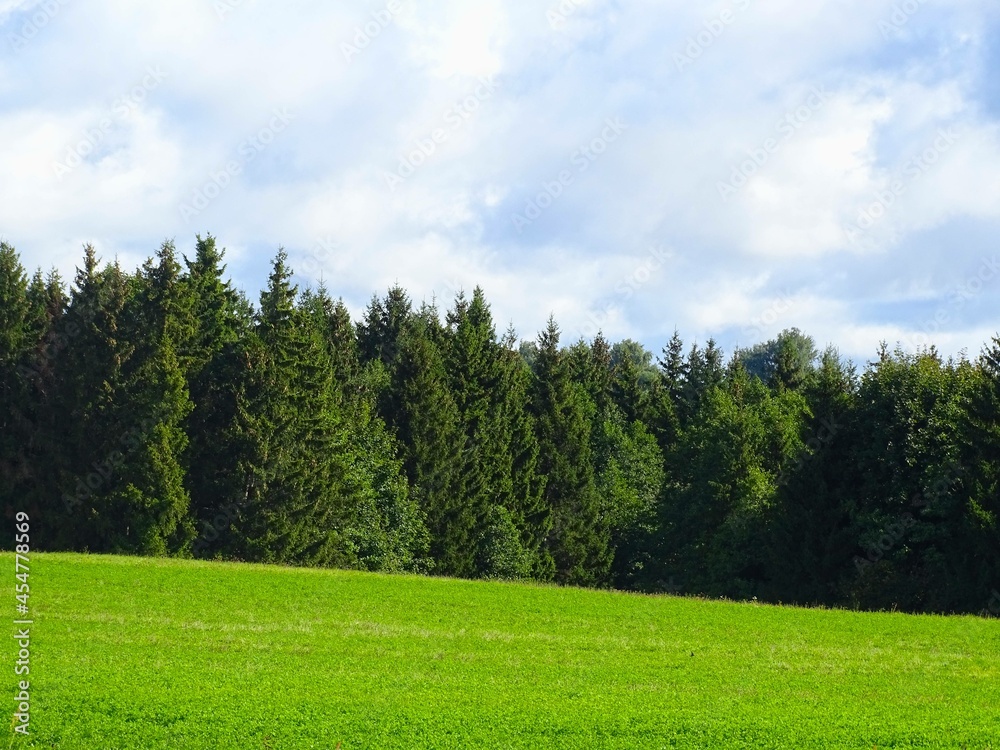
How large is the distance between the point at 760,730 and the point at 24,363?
58.4m

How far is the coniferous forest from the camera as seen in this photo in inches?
1935

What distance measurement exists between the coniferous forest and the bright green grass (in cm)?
1532

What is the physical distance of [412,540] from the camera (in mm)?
63438

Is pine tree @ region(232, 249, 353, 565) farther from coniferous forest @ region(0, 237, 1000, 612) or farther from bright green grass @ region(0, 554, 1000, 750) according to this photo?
bright green grass @ region(0, 554, 1000, 750)

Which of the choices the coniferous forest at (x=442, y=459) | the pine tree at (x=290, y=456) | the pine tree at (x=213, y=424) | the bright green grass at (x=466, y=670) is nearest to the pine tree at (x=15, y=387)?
the coniferous forest at (x=442, y=459)

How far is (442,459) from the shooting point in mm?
65938

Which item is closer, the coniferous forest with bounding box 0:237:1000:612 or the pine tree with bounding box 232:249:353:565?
the coniferous forest with bounding box 0:237:1000:612

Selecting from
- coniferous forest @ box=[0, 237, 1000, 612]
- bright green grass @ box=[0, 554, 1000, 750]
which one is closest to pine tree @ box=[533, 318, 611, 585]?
coniferous forest @ box=[0, 237, 1000, 612]

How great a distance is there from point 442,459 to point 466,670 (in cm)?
4522

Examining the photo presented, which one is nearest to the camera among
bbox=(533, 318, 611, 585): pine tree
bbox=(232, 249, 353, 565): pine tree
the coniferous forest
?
the coniferous forest

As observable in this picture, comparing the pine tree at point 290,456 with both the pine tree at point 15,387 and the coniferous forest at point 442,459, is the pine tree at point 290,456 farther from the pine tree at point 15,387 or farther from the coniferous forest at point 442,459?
the pine tree at point 15,387

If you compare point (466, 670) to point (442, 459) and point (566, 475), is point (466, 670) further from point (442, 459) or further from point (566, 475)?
point (566, 475)

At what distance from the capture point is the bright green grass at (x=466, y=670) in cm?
1570

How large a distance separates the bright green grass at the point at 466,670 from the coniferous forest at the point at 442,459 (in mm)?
15318
